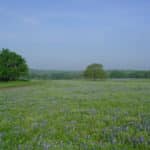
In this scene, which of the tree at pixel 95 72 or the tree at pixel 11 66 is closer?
the tree at pixel 11 66

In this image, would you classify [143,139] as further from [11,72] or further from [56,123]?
[11,72]

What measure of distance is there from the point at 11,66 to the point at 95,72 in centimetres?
3870

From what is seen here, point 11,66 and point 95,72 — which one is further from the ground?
point 11,66

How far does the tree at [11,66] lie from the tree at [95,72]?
33461 mm

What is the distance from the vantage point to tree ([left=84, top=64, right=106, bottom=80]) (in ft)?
254

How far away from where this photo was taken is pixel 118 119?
5.95m

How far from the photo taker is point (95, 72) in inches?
3083

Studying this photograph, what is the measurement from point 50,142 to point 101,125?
193 cm

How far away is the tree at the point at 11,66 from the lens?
48906mm

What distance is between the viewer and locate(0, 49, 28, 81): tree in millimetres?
48906

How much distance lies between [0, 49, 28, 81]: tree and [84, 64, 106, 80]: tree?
3346 cm

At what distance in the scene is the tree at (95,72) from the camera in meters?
77.5

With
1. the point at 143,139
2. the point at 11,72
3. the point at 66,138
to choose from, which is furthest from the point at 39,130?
the point at 11,72

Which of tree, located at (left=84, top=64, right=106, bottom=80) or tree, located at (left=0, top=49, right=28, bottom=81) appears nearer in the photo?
tree, located at (left=0, top=49, right=28, bottom=81)
